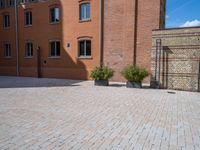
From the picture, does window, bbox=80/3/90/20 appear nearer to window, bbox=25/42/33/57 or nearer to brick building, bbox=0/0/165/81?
brick building, bbox=0/0/165/81

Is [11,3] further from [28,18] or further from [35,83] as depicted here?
[35,83]

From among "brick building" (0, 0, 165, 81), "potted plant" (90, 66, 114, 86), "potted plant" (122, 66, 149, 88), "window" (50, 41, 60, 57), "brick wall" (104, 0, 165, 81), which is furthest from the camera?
"window" (50, 41, 60, 57)

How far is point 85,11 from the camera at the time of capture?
16.6 metres

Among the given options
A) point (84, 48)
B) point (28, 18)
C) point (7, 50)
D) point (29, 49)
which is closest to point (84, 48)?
point (84, 48)

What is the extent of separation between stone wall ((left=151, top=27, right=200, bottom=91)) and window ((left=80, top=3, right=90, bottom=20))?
20.8 feet

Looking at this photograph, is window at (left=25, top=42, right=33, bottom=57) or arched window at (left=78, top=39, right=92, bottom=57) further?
window at (left=25, top=42, right=33, bottom=57)

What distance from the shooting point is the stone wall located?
37.6ft

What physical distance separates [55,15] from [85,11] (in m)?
3.17

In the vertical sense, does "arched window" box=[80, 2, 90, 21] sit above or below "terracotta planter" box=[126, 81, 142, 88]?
above

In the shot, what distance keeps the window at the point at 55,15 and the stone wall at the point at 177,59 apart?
30.4 ft

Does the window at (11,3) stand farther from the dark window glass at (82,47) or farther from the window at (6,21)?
the dark window glass at (82,47)

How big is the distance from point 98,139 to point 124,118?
182 centimetres

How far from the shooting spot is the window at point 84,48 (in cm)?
1656

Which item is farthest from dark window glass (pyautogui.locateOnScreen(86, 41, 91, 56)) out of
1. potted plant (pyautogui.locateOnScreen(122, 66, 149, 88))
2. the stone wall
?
the stone wall
